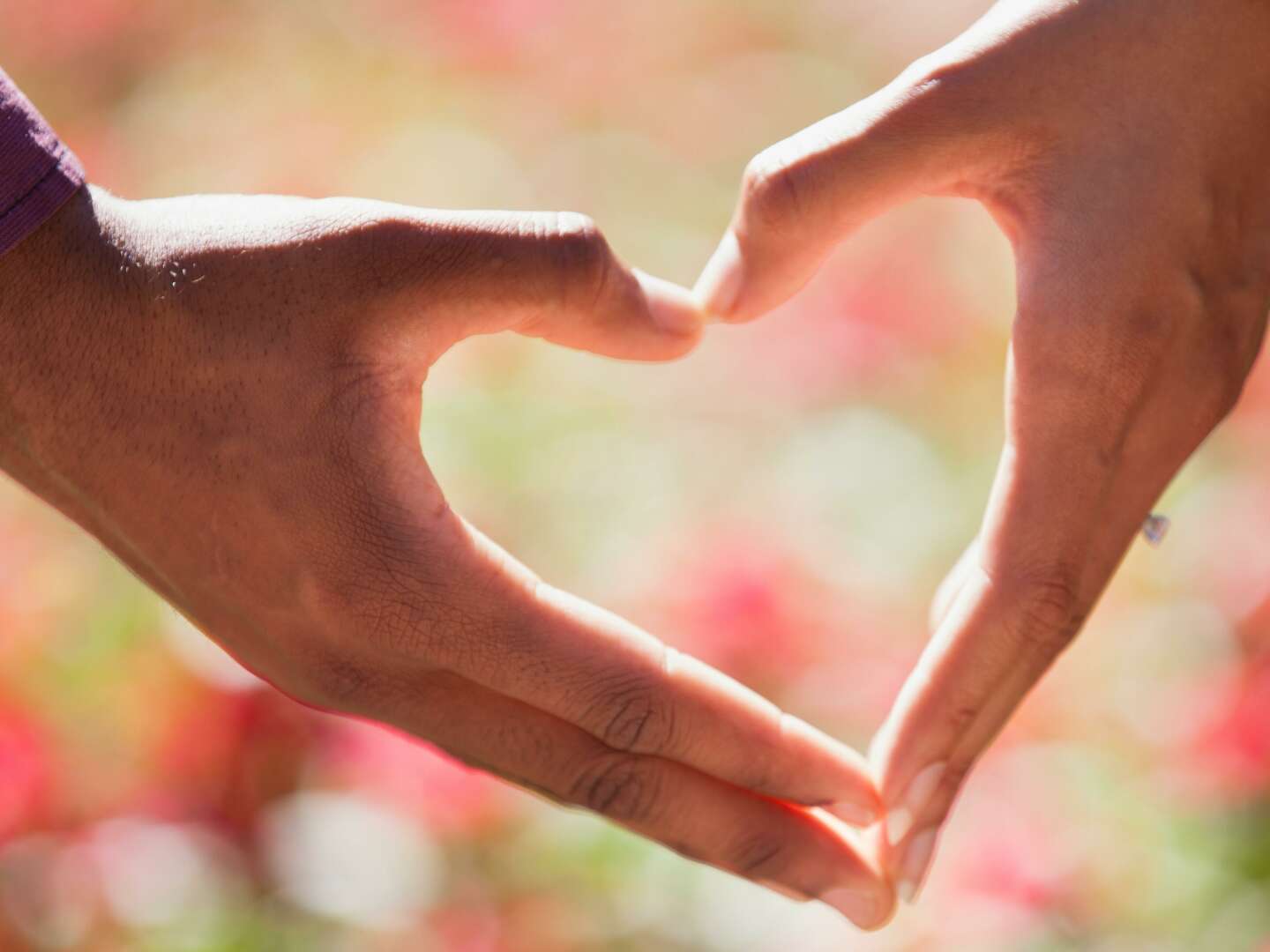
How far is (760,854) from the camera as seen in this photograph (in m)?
0.98

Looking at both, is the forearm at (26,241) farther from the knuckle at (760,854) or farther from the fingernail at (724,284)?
the knuckle at (760,854)

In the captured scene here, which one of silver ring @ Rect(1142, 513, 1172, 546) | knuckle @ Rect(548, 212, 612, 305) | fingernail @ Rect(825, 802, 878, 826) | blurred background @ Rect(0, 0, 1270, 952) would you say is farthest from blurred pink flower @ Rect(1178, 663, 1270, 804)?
knuckle @ Rect(548, 212, 612, 305)

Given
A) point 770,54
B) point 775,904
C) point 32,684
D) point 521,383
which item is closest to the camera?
point 775,904

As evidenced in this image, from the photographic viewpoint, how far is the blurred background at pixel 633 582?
1.44 metres

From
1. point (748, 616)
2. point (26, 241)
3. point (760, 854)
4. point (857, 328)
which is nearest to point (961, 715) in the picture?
point (760, 854)

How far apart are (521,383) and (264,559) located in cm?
144

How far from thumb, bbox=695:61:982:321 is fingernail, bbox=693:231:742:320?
0.4 inches

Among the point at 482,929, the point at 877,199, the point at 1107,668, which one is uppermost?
the point at 877,199

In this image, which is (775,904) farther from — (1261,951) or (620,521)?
(620,521)

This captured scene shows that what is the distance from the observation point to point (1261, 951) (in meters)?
1.35

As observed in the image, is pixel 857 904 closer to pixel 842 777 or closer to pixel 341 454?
pixel 842 777

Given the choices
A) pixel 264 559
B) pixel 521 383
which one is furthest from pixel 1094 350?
pixel 521 383

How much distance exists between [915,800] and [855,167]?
1.70ft

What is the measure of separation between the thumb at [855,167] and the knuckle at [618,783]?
40 cm
